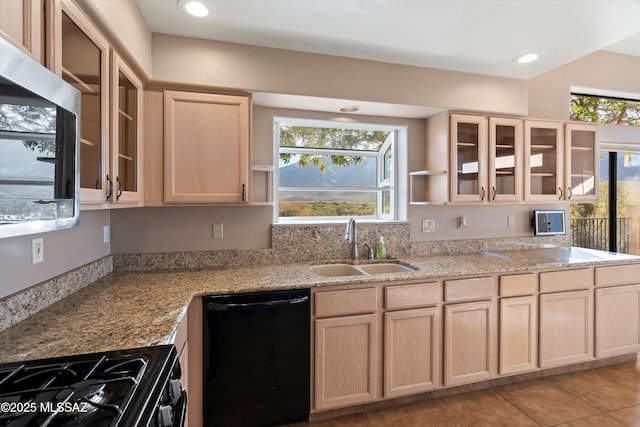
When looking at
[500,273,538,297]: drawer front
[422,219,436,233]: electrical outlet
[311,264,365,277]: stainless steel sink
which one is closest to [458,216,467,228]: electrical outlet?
[422,219,436,233]: electrical outlet

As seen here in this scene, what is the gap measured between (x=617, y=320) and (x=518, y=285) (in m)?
1.09

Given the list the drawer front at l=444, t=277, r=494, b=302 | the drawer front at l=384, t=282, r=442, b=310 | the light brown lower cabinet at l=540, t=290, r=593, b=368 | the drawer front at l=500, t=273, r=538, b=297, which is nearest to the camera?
the drawer front at l=384, t=282, r=442, b=310

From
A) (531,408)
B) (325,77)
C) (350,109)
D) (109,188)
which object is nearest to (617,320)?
(531,408)

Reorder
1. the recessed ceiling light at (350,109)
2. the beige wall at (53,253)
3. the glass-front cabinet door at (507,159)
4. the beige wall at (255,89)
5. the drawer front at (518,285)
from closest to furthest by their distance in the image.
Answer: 1. the beige wall at (53,253)
2. the beige wall at (255,89)
3. the drawer front at (518,285)
4. the recessed ceiling light at (350,109)
5. the glass-front cabinet door at (507,159)

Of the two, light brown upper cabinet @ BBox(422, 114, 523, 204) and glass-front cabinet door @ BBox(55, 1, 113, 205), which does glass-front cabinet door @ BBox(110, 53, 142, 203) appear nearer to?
glass-front cabinet door @ BBox(55, 1, 113, 205)

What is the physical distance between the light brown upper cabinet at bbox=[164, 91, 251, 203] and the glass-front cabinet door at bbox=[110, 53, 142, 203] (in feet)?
0.60

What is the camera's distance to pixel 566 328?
250 centimetres

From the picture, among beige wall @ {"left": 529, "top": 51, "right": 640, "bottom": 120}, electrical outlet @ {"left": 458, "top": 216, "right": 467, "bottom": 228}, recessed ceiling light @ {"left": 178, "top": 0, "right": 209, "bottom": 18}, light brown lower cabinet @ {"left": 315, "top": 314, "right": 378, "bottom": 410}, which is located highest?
beige wall @ {"left": 529, "top": 51, "right": 640, "bottom": 120}

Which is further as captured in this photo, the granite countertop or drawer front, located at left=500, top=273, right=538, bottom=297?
drawer front, located at left=500, top=273, right=538, bottom=297

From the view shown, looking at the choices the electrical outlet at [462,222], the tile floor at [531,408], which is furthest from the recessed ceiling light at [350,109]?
the tile floor at [531,408]

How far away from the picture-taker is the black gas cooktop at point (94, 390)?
0.75 m

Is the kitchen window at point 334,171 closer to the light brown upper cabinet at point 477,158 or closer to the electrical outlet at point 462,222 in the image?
the light brown upper cabinet at point 477,158

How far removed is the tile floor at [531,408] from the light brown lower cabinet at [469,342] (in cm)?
17

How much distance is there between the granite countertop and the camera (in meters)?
1.13
